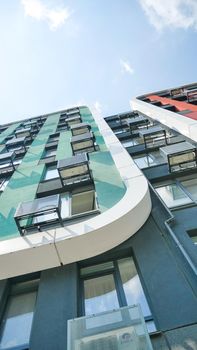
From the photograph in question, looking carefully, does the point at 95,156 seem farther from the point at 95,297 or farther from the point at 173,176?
the point at 95,297

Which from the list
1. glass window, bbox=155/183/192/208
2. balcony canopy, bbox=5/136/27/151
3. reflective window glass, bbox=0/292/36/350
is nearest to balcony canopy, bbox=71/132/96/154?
glass window, bbox=155/183/192/208

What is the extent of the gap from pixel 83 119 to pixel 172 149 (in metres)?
16.9

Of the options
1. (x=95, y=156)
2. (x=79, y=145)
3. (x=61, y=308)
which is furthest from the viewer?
(x=79, y=145)

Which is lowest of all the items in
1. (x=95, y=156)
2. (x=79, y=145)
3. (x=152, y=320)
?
(x=152, y=320)

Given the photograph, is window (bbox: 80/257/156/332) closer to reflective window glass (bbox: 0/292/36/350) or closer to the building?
the building

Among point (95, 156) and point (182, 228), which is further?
point (95, 156)

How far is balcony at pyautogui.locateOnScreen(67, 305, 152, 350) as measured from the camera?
551 cm

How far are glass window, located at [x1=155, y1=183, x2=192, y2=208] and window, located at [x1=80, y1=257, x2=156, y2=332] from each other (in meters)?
3.75

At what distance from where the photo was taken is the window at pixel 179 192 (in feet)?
38.9

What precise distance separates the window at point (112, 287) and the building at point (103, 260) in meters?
0.03

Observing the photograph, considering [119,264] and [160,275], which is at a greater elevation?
[119,264]

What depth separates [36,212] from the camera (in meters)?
9.87

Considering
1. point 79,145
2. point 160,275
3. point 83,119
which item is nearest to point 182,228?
point 160,275

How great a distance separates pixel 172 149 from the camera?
14.7 meters
